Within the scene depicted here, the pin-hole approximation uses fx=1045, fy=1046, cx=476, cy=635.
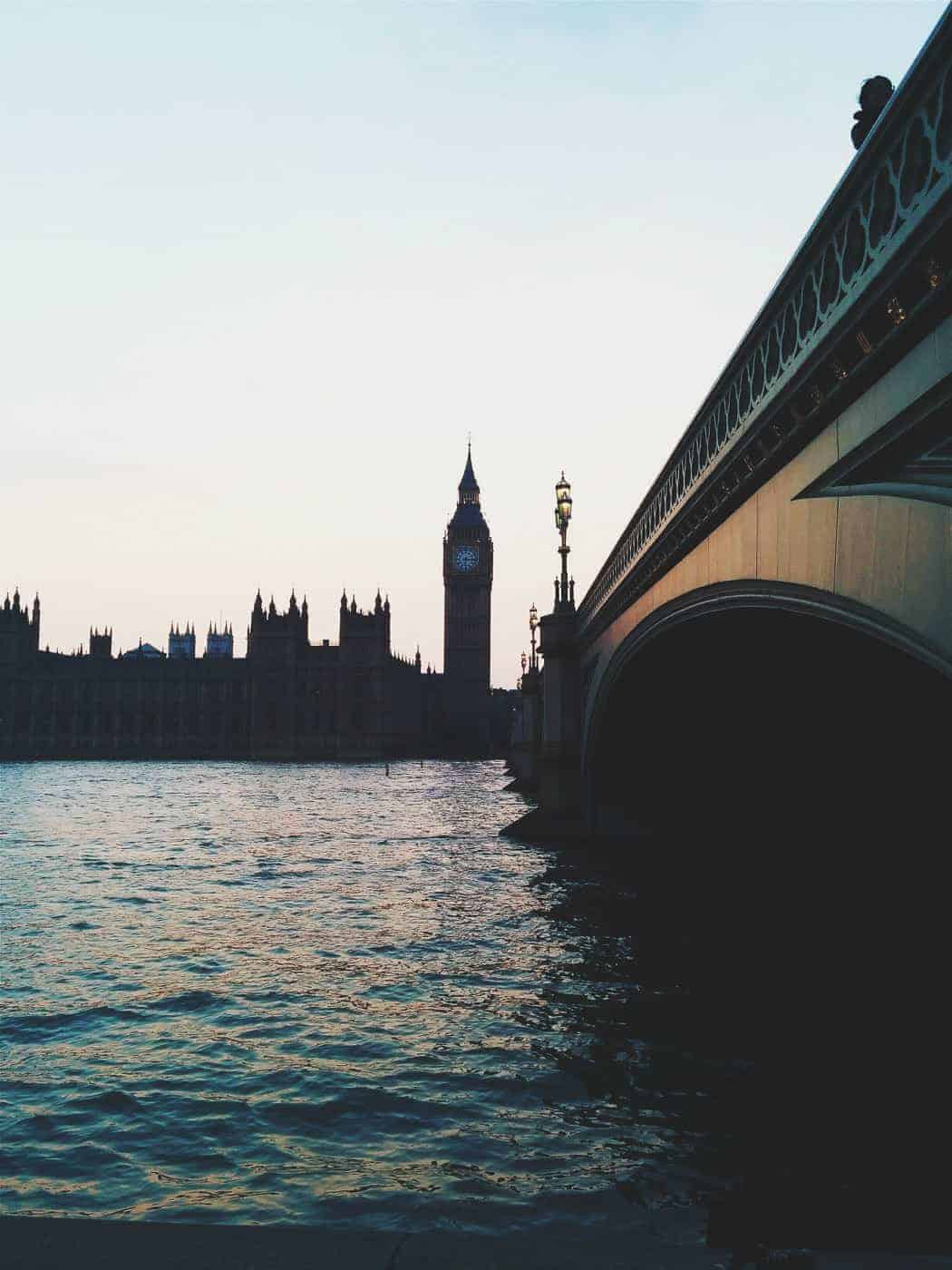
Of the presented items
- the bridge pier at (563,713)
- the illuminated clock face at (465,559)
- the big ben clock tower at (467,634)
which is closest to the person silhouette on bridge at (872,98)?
the bridge pier at (563,713)

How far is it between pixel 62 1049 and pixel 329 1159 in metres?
4.72

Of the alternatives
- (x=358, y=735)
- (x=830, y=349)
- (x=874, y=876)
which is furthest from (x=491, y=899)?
(x=358, y=735)

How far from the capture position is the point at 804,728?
18359 mm

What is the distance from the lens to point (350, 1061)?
11320 mm

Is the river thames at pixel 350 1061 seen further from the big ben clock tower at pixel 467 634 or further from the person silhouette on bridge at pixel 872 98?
the big ben clock tower at pixel 467 634

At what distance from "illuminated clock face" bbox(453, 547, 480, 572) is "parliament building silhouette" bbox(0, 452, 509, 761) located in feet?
124

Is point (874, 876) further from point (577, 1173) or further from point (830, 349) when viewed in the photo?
point (830, 349)

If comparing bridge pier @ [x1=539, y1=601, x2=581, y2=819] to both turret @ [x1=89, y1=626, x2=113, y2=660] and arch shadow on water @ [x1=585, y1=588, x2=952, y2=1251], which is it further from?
turret @ [x1=89, y1=626, x2=113, y2=660]

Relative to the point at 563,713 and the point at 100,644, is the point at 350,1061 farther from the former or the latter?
the point at 100,644

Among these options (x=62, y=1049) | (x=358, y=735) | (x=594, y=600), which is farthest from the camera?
(x=358, y=735)

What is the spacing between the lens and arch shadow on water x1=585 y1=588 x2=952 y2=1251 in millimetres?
8875

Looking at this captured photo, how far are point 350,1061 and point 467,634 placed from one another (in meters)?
Result: 177

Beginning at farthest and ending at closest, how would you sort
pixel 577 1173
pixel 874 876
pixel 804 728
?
pixel 874 876
pixel 804 728
pixel 577 1173

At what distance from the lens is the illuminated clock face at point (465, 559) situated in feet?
636
